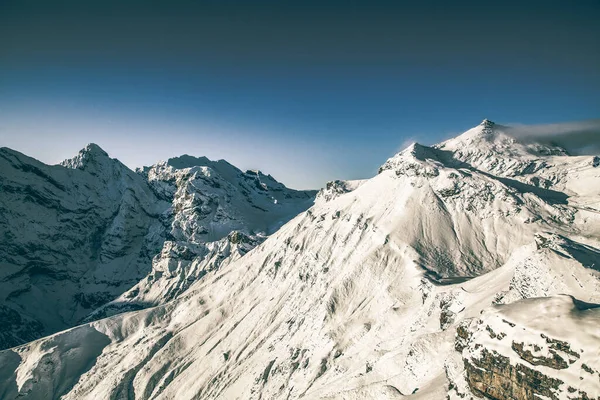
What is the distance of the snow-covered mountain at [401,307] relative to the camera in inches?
1581

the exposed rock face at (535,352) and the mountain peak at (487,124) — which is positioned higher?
Answer: the mountain peak at (487,124)

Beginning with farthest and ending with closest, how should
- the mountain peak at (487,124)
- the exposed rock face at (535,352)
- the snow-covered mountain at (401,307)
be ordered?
the mountain peak at (487,124)
the snow-covered mountain at (401,307)
the exposed rock face at (535,352)

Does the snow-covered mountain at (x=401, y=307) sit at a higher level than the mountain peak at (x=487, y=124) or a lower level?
lower

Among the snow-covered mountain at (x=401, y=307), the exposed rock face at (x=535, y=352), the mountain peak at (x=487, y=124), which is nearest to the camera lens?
the exposed rock face at (x=535, y=352)

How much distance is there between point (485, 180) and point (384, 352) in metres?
79.6

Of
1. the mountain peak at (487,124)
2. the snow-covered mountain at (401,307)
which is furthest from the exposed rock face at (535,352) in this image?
the mountain peak at (487,124)

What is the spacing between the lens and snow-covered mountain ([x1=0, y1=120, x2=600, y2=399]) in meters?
40.2

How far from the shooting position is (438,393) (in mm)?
46906

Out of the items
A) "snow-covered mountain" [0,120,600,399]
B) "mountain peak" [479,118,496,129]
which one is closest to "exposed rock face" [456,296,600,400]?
"snow-covered mountain" [0,120,600,399]

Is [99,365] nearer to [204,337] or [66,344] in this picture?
[66,344]

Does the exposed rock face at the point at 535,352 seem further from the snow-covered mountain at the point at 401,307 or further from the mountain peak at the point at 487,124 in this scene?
the mountain peak at the point at 487,124

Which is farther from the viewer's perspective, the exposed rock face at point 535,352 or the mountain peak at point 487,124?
the mountain peak at point 487,124

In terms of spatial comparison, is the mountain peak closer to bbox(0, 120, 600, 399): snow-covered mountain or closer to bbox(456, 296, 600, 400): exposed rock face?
bbox(0, 120, 600, 399): snow-covered mountain

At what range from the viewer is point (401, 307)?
93.0m
